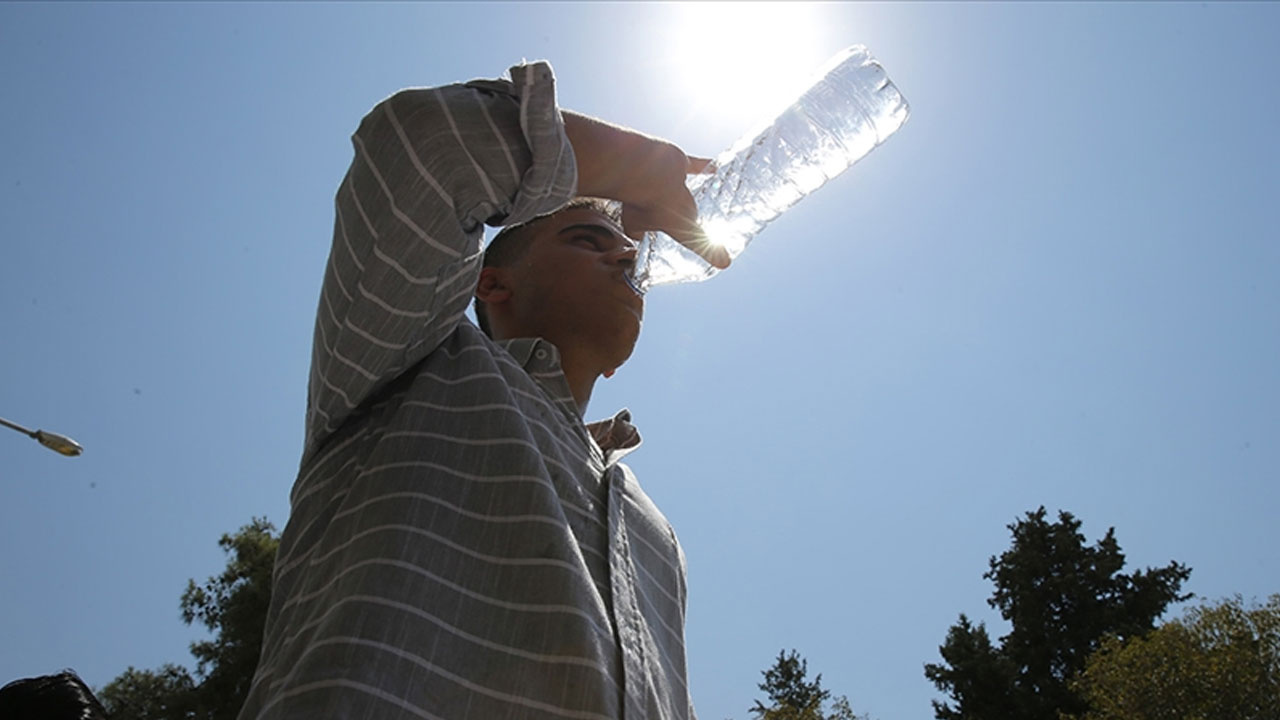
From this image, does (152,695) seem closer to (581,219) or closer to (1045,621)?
(581,219)

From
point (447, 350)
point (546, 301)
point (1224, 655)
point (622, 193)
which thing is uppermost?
point (1224, 655)

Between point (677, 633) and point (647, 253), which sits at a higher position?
point (647, 253)

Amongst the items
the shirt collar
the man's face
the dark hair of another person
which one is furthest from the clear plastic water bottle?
the dark hair of another person

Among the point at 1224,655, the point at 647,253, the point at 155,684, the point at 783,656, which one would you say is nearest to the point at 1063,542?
the point at 1224,655

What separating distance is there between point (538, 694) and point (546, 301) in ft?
4.06

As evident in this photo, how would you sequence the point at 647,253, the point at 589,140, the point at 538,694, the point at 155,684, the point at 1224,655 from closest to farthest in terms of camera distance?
the point at 538,694 < the point at 589,140 < the point at 647,253 < the point at 155,684 < the point at 1224,655

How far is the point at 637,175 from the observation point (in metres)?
1.78

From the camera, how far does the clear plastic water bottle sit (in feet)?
11.6

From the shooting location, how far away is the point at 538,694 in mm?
1271

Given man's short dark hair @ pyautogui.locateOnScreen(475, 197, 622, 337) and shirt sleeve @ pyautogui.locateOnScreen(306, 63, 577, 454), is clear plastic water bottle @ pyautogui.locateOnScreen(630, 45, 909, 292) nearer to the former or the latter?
man's short dark hair @ pyautogui.locateOnScreen(475, 197, 622, 337)

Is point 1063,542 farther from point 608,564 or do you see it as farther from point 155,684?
point 608,564

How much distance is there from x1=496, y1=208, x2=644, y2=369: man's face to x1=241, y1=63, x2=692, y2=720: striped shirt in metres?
0.46

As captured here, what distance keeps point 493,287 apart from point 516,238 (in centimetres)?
15

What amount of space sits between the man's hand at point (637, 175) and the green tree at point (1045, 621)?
23605mm
